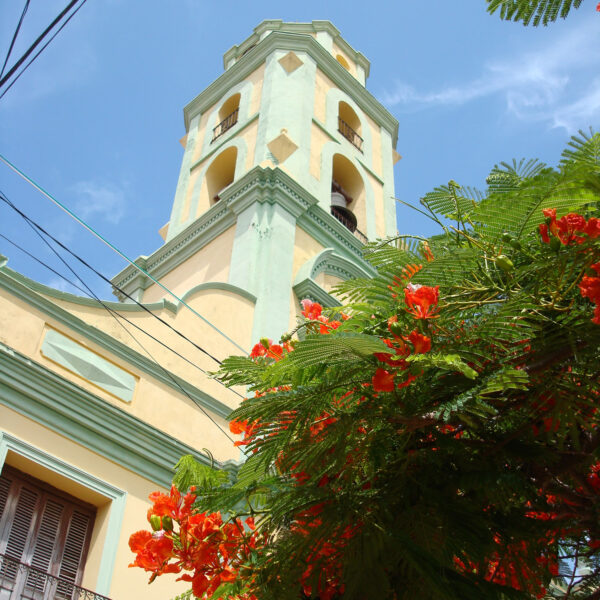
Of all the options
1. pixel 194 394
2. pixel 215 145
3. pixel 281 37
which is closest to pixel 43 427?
pixel 194 394

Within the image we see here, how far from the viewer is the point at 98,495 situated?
6.69 meters

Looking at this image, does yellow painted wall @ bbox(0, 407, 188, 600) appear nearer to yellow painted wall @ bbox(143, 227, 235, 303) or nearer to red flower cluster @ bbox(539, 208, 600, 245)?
yellow painted wall @ bbox(143, 227, 235, 303)

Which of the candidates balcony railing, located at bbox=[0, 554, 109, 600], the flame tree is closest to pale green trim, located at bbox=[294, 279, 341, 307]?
balcony railing, located at bbox=[0, 554, 109, 600]

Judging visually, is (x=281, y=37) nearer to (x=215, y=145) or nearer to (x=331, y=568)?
(x=215, y=145)

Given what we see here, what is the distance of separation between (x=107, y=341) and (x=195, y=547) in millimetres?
4639

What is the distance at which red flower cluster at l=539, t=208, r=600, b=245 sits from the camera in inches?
92.4

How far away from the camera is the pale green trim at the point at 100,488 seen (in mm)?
6219

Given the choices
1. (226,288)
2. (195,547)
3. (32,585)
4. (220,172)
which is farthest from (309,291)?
(195,547)

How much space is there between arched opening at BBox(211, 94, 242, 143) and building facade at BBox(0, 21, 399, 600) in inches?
2.2

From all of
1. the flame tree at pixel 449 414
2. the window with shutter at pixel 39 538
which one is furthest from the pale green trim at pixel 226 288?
the flame tree at pixel 449 414

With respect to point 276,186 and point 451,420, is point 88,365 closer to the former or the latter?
point 451,420

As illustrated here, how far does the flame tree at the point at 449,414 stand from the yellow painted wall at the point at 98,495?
12.5ft

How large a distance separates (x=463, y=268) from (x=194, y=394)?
5937 millimetres

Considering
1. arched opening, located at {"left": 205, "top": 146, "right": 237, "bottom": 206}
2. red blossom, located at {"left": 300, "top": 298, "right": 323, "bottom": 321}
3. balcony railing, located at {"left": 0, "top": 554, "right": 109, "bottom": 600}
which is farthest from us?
arched opening, located at {"left": 205, "top": 146, "right": 237, "bottom": 206}
